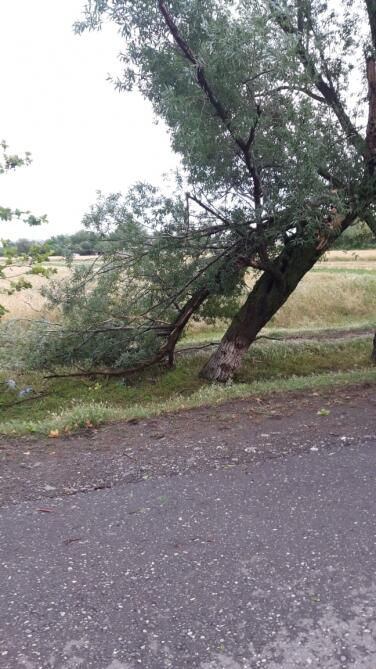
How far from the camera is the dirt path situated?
15.4 feet

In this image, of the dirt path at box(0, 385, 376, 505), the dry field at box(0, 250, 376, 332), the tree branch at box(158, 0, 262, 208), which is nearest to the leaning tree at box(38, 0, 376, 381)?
the tree branch at box(158, 0, 262, 208)

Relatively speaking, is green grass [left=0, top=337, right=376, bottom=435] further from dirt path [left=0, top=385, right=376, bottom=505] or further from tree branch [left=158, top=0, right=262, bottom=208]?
tree branch [left=158, top=0, right=262, bottom=208]

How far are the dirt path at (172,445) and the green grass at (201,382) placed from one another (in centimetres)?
170

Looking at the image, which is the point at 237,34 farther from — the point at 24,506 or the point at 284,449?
the point at 24,506

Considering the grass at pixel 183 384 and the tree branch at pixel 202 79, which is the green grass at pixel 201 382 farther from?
the tree branch at pixel 202 79

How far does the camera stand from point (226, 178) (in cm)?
978

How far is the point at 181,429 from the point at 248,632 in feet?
11.2

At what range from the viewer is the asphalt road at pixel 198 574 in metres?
2.69

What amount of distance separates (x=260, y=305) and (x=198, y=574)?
31.7 feet

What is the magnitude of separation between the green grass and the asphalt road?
3.94 meters

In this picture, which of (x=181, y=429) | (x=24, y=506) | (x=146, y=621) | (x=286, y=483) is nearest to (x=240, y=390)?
(x=181, y=429)

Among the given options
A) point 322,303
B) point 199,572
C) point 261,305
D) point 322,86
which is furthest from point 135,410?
point 322,303

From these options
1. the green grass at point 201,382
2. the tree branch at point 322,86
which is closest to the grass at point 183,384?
the green grass at point 201,382

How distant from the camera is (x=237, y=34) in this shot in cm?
702
